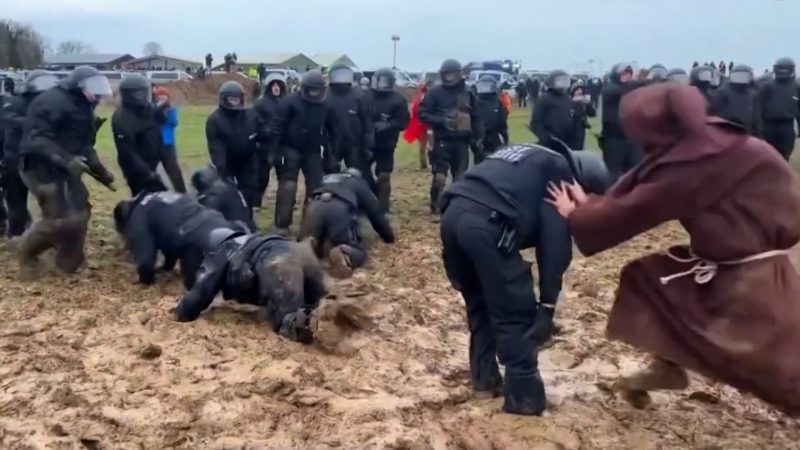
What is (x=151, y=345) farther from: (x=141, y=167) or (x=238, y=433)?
(x=141, y=167)

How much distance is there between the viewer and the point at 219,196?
9.05m

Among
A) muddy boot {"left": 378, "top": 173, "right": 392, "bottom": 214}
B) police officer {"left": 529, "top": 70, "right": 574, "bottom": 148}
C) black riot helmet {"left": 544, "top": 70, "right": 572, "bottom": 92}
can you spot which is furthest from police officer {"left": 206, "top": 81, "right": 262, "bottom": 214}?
black riot helmet {"left": 544, "top": 70, "right": 572, "bottom": 92}

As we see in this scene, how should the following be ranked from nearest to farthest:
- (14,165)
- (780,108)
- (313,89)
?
(14,165) < (313,89) < (780,108)

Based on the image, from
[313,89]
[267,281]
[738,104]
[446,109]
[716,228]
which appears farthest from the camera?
[738,104]

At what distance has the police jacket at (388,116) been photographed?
1220cm

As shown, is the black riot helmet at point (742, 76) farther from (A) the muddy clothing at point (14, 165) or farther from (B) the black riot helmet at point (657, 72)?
(A) the muddy clothing at point (14, 165)

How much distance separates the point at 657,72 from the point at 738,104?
137 cm

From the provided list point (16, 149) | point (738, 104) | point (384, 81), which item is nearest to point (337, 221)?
point (16, 149)

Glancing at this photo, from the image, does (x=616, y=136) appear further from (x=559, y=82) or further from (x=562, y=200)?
(x=562, y=200)

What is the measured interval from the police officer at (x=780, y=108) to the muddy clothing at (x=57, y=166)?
861 cm

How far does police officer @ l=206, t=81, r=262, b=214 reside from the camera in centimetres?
1055

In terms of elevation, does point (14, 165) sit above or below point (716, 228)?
below

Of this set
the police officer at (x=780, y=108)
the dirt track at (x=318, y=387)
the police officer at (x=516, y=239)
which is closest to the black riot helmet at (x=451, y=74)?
the police officer at (x=780, y=108)

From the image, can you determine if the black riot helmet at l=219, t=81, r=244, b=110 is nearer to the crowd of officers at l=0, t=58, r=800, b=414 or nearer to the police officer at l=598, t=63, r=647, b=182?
the crowd of officers at l=0, t=58, r=800, b=414
